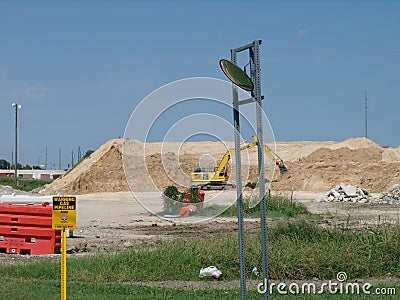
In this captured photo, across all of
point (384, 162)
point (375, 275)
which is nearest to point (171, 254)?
point (375, 275)

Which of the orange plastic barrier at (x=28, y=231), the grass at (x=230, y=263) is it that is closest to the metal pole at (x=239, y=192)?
the grass at (x=230, y=263)

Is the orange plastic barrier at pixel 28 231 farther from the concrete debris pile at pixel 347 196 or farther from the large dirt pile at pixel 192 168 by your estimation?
the large dirt pile at pixel 192 168

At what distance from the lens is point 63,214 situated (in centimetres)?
839

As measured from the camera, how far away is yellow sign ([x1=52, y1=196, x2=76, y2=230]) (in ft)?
27.4

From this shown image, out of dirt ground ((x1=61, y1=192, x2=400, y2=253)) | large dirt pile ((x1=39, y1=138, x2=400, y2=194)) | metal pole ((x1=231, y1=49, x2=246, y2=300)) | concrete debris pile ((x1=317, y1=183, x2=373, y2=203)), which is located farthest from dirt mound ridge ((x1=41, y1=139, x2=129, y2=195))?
metal pole ((x1=231, y1=49, x2=246, y2=300))

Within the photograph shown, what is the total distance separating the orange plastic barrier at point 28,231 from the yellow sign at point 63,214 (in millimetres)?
8783

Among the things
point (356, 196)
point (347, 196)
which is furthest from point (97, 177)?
point (356, 196)

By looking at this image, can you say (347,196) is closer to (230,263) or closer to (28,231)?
(28,231)

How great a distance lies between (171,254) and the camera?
44.1 ft

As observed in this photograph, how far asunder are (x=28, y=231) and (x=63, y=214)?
928 cm

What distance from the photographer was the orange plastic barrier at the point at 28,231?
17078mm

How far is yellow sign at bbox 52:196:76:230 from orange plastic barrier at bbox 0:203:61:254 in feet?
28.8

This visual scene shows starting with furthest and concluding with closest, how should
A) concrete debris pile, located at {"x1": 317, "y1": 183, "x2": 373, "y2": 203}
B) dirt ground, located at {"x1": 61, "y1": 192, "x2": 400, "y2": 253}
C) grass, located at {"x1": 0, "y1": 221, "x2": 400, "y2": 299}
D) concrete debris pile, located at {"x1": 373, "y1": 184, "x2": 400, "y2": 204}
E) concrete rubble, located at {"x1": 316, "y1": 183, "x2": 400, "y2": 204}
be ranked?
concrete debris pile, located at {"x1": 317, "y1": 183, "x2": 373, "y2": 203} < concrete rubble, located at {"x1": 316, "y1": 183, "x2": 400, "y2": 204} < concrete debris pile, located at {"x1": 373, "y1": 184, "x2": 400, "y2": 204} < dirt ground, located at {"x1": 61, "y1": 192, "x2": 400, "y2": 253} < grass, located at {"x1": 0, "y1": 221, "x2": 400, "y2": 299}

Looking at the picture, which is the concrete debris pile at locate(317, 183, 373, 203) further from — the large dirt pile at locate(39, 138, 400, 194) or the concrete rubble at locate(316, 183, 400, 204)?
the large dirt pile at locate(39, 138, 400, 194)
